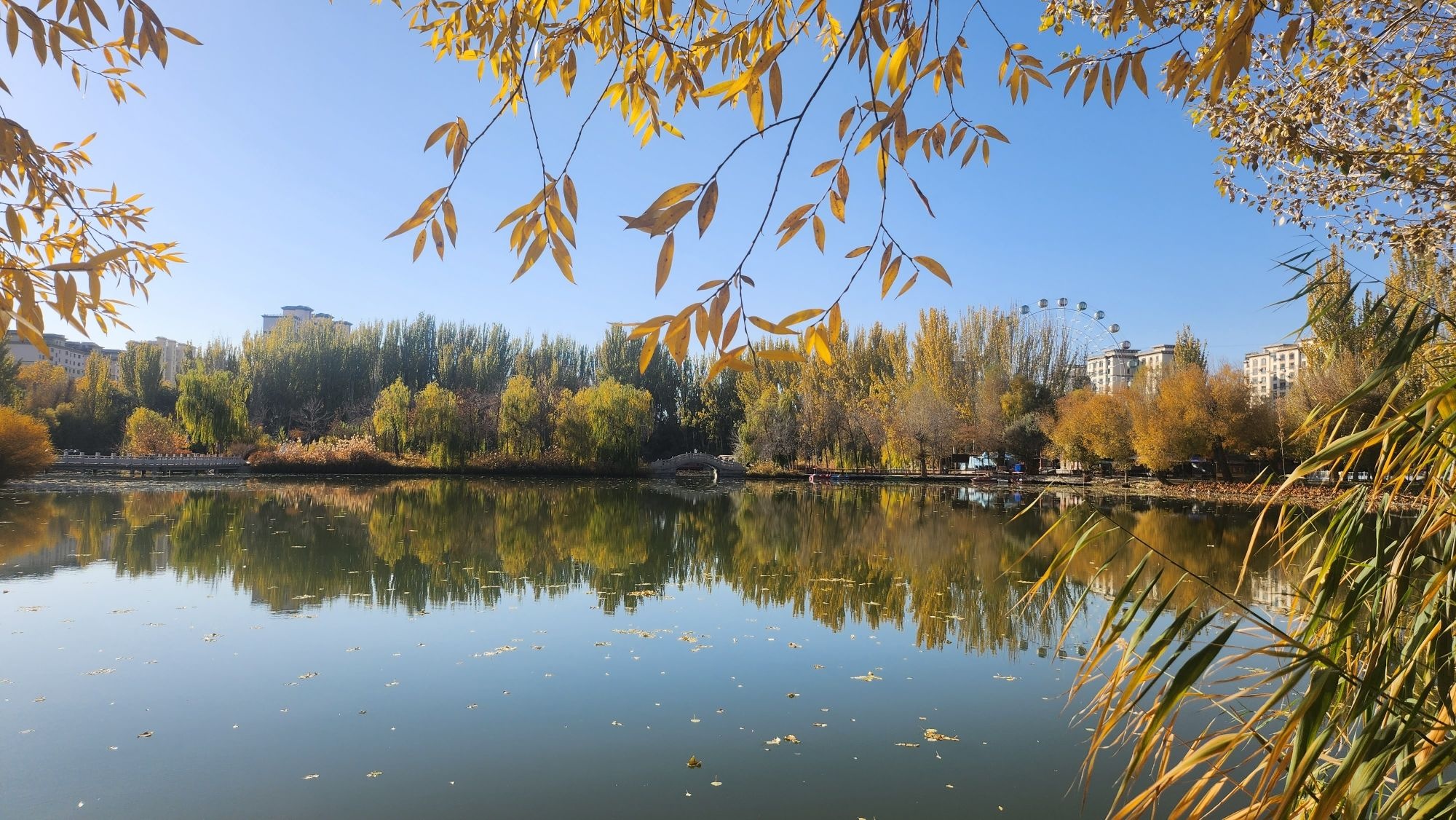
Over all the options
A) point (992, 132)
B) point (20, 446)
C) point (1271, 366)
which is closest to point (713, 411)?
point (20, 446)

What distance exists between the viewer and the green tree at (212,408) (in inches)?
1216

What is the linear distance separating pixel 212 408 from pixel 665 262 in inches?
1416

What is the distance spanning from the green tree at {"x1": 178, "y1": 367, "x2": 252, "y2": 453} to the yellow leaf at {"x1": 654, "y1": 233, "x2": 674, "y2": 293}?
117 ft

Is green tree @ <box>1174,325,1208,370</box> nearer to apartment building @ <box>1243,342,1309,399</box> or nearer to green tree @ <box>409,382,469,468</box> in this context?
apartment building @ <box>1243,342,1309,399</box>

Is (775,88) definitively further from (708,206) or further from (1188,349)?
(1188,349)

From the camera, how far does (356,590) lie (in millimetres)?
7996

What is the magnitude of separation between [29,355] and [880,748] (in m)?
77.1

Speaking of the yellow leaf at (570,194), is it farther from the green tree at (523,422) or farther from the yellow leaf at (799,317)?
the green tree at (523,422)

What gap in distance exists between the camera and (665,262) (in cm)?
107

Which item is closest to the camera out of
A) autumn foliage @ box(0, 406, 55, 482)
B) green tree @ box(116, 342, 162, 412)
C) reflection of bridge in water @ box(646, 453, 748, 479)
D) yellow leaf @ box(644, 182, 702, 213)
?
yellow leaf @ box(644, 182, 702, 213)

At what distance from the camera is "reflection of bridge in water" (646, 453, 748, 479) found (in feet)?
112

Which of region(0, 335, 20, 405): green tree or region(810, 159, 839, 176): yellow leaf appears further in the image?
region(0, 335, 20, 405): green tree

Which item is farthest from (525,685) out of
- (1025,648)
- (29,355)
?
(29,355)

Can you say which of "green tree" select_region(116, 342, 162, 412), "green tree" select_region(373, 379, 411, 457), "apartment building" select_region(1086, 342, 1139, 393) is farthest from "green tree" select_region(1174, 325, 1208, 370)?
"green tree" select_region(116, 342, 162, 412)
